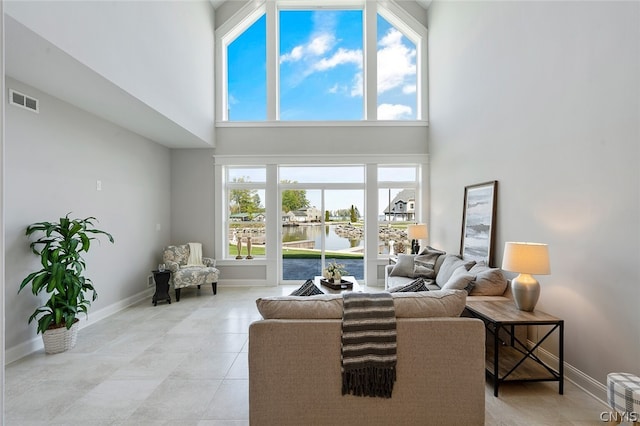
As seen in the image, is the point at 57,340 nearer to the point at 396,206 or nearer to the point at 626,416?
the point at 626,416

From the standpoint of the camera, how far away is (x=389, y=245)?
623 cm

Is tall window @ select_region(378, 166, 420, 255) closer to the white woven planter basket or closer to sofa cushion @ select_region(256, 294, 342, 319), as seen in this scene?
sofa cushion @ select_region(256, 294, 342, 319)

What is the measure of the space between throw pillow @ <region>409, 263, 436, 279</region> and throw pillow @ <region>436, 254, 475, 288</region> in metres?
0.15

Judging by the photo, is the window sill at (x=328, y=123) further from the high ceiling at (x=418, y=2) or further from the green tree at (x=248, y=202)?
the high ceiling at (x=418, y=2)

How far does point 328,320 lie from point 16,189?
3385 mm

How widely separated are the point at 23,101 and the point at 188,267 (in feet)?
10.2

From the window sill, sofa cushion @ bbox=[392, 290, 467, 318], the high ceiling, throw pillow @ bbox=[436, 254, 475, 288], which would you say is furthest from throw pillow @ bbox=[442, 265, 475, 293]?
the high ceiling

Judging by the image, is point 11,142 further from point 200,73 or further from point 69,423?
point 200,73

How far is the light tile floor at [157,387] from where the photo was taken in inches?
85.5

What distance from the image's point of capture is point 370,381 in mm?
1863

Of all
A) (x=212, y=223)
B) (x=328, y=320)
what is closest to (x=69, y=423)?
(x=328, y=320)

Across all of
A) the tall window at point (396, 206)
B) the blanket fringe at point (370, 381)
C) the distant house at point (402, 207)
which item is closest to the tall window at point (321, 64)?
the tall window at point (396, 206)

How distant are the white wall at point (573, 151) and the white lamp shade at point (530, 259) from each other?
Answer: 294 mm

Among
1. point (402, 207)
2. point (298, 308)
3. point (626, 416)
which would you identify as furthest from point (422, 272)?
point (298, 308)
